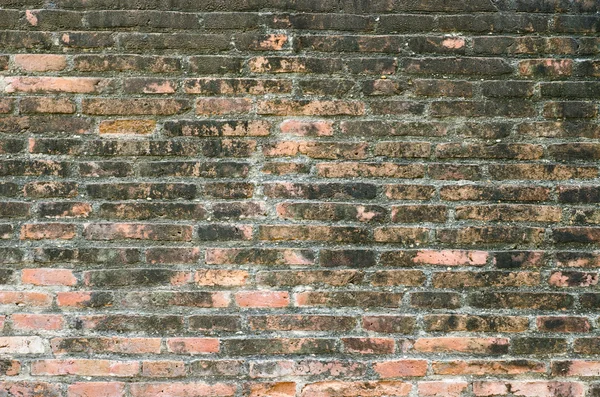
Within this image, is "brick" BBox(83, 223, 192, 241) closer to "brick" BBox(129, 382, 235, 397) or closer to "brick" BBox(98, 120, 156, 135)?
"brick" BBox(98, 120, 156, 135)

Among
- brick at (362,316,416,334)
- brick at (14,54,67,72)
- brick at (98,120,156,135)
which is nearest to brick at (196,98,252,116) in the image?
brick at (98,120,156,135)

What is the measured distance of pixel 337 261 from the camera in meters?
2.16

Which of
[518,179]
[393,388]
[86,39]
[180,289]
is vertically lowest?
[393,388]

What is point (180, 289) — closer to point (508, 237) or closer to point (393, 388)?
point (393, 388)

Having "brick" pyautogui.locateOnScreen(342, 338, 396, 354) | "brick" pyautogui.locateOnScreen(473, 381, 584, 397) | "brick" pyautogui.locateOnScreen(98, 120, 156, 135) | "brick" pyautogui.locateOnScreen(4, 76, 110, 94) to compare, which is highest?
"brick" pyautogui.locateOnScreen(4, 76, 110, 94)

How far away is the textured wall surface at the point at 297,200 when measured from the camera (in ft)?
7.06

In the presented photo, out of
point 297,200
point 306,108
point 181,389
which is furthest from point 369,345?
point 306,108

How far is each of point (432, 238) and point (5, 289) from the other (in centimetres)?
166

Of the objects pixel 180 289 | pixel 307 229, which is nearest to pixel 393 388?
pixel 307 229

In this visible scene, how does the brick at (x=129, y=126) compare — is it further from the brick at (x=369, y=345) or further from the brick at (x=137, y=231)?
the brick at (x=369, y=345)

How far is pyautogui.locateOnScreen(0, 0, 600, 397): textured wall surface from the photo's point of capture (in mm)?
2150

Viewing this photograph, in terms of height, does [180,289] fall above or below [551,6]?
below

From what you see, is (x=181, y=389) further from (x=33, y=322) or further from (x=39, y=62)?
(x=39, y=62)

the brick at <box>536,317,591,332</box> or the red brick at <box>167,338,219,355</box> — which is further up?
the brick at <box>536,317,591,332</box>
